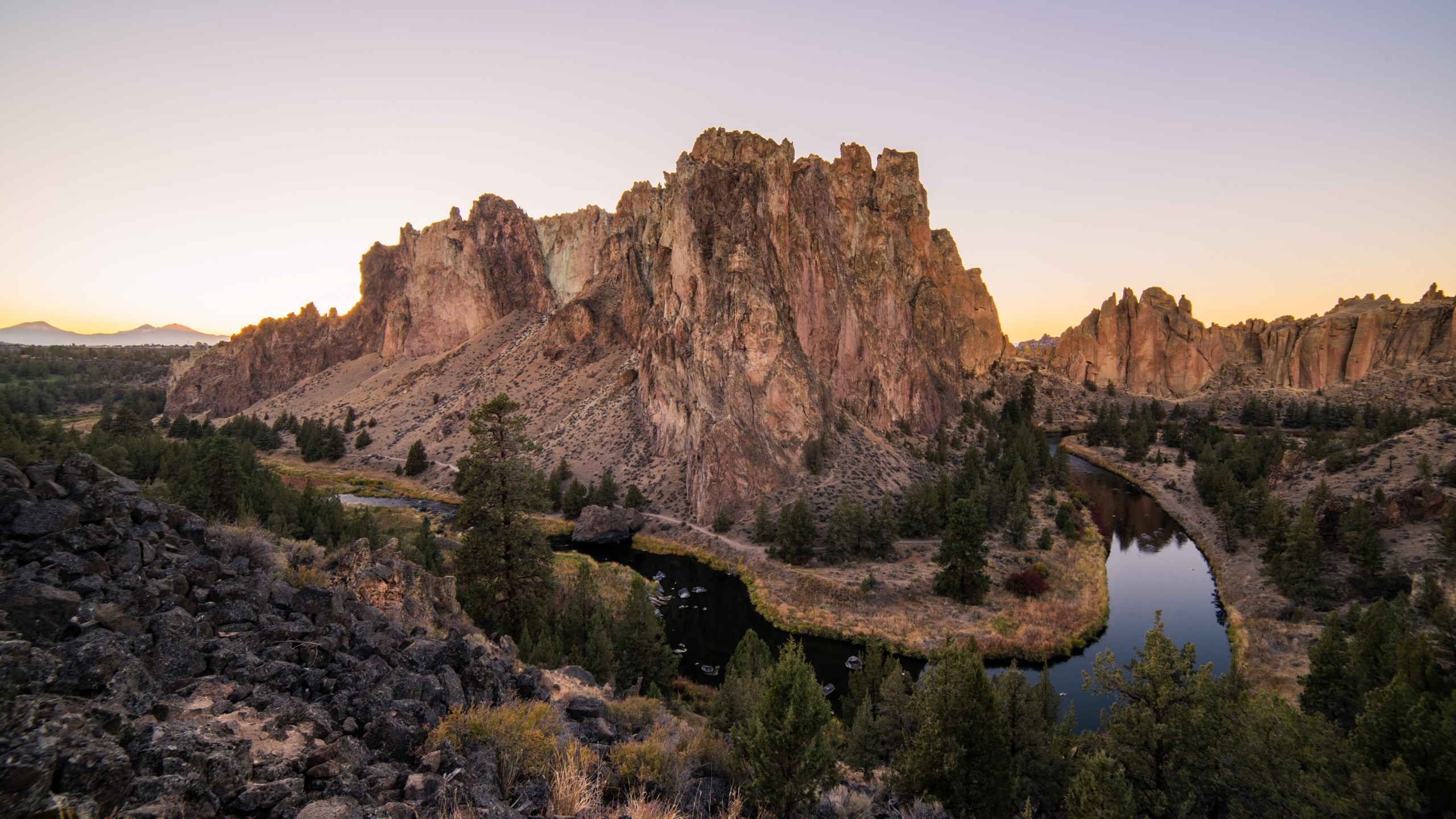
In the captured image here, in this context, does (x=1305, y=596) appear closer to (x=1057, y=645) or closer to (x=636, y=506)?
(x=1057, y=645)

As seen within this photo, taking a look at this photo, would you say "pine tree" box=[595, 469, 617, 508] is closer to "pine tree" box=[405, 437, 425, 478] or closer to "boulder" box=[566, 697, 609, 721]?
"pine tree" box=[405, 437, 425, 478]

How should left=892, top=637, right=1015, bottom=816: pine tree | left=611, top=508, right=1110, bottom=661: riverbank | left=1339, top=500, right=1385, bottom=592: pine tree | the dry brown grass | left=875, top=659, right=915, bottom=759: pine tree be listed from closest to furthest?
the dry brown grass, left=892, top=637, right=1015, bottom=816: pine tree, left=875, top=659, right=915, bottom=759: pine tree, left=611, top=508, right=1110, bottom=661: riverbank, left=1339, top=500, right=1385, bottom=592: pine tree

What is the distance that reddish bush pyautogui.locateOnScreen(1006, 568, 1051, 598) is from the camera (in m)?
34.6

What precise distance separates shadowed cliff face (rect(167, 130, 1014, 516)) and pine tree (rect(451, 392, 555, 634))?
28.6 m

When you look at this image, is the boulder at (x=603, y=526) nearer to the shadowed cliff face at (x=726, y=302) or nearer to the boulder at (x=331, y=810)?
the shadowed cliff face at (x=726, y=302)

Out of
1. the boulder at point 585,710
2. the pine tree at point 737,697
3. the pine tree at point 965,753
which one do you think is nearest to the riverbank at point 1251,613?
the pine tree at point 965,753

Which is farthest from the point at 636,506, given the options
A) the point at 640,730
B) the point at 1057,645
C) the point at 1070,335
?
the point at 1070,335

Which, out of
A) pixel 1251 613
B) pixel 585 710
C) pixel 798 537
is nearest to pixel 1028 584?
pixel 1251 613

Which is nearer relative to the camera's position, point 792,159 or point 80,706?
point 80,706

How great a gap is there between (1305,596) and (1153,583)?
30.2ft

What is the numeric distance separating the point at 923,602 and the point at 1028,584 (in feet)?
23.0

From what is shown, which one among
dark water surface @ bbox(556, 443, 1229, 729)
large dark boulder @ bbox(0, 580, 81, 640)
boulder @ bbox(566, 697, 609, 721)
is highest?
large dark boulder @ bbox(0, 580, 81, 640)

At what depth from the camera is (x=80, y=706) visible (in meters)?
5.38

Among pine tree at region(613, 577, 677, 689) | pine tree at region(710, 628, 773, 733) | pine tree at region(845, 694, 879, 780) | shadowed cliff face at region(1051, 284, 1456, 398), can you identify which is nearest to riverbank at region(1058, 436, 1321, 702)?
pine tree at region(845, 694, 879, 780)
